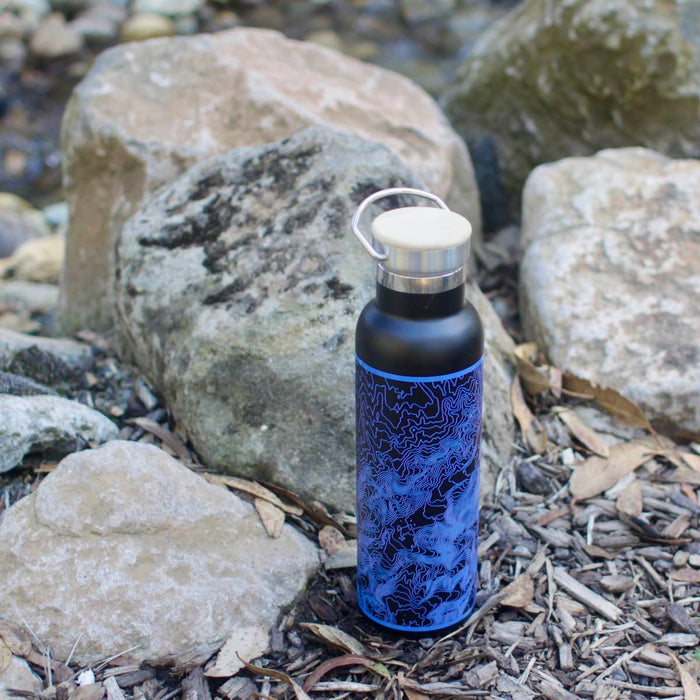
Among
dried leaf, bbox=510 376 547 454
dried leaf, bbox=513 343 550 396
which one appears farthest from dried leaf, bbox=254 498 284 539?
dried leaf, bbox=513 343 550 396

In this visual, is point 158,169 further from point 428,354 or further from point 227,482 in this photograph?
point 428,354

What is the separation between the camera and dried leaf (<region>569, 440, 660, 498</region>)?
286cm

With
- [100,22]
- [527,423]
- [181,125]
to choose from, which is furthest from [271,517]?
[100,22]

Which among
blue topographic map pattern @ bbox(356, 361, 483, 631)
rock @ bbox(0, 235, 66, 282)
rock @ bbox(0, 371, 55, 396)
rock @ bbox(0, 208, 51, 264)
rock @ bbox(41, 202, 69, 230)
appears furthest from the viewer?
rock @ bbox(41, 202, 69, 230)

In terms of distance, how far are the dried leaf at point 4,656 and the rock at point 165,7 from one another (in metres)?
10.2

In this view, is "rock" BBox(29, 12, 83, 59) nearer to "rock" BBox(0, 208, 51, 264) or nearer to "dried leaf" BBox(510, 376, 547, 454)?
"rock" BBox(0, 208, 51, 264)

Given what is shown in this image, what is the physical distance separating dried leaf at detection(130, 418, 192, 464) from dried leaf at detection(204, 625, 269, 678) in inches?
24.4

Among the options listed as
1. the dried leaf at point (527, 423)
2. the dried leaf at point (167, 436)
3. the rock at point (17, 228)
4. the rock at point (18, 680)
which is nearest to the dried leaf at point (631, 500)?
the dried leaf at point (527, 423)

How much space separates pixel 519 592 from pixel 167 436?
1162mm

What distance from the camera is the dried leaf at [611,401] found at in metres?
3.02

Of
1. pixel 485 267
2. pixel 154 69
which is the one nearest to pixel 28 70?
pixel 154 69

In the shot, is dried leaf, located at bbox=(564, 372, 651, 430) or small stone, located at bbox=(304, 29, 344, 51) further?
small stone, located at bbox=(304, 29, 344, 51)

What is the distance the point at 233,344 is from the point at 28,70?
29.0 feet

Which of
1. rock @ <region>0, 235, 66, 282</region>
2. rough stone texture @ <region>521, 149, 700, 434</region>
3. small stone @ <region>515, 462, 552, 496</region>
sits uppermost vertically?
rough stone texture @ <region>521, 149, 700, 434</region>
